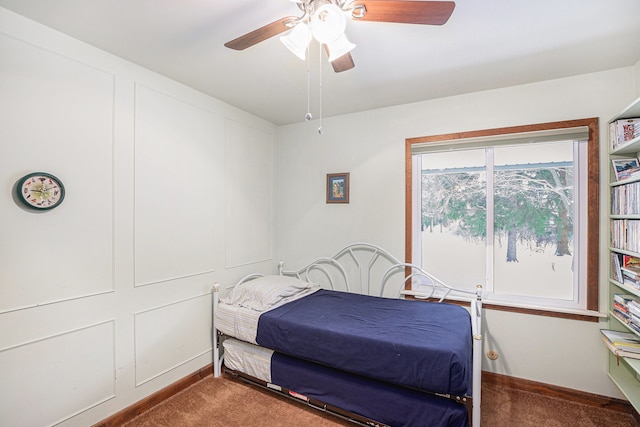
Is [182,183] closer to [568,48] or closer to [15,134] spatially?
[15,134]

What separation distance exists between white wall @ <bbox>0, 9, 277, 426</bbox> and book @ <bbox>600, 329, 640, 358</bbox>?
3.16m

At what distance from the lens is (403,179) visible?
3.04 m

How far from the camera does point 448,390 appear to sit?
5.57ft

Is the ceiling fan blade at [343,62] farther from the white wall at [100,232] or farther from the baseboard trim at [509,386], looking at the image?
the baseboard trim at [509,386]

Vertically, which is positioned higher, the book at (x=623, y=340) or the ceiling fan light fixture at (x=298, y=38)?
the ceiling fan light fixture at (x=298, y=38)

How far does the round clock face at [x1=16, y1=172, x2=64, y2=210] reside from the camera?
5.56 feet

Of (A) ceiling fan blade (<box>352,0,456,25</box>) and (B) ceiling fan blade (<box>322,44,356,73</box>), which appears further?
(B) ceiling fan blade (<box>322,44,356,73</box>)

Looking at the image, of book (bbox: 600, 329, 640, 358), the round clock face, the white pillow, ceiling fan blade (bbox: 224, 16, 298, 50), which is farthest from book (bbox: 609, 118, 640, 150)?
the round clock face

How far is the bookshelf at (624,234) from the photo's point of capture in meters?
1.96

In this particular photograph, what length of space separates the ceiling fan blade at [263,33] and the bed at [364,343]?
184 centimetres

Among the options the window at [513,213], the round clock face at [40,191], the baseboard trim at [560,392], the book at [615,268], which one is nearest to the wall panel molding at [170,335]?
the round clock face at [40,191]

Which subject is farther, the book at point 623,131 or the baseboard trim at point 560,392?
the baseboard trim at point 560,392

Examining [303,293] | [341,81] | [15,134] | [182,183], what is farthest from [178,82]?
[303,293]

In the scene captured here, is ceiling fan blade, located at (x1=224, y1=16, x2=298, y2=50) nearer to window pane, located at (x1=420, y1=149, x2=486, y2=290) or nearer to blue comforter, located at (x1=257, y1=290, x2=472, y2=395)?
blue comforter, located at (x1=257, y1=290, x2=472, y2=395)
